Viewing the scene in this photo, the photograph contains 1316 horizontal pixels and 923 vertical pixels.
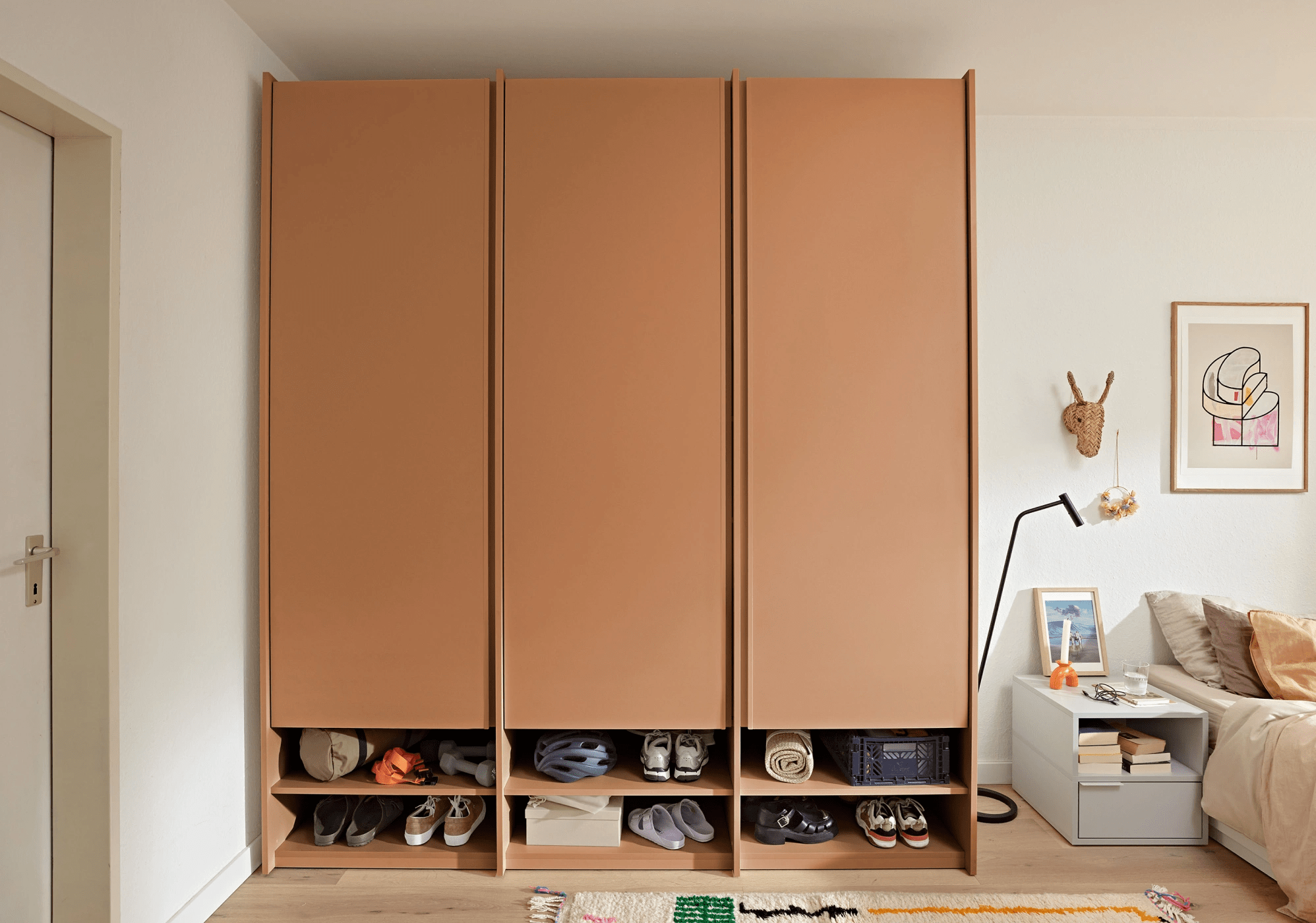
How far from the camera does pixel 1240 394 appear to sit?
3.02m

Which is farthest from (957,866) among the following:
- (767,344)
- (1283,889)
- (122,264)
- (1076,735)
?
(122,264)

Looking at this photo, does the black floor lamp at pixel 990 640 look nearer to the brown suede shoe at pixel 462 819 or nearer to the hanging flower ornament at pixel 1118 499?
the hanging flower ornament at pixel 1118 499

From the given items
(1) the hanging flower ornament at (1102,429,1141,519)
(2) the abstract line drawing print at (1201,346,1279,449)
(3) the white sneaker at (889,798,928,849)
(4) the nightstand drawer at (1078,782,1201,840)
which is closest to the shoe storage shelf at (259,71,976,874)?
(3) the white sneaker at (889,798,928,849)

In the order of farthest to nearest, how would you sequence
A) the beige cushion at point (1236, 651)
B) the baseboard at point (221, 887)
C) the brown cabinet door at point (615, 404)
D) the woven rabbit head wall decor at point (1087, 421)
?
the woven rabbit head wall decor at point (1087, 421)
the beige cushion at point (1236, 651)
the brown cabinet door at point (615, 404)
the baseboard at point (221, 887)

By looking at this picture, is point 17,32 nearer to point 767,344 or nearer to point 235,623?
point 235,623

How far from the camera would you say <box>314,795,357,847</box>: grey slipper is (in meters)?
2.45

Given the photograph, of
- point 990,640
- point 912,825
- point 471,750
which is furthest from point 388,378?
point 990,640

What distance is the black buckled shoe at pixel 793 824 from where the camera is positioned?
95.8 inches

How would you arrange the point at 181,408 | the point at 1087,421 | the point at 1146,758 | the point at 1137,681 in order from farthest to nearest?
the point at 1087,421 → the point at 1137,681 → the point at 1146,758 → the point at 181,408

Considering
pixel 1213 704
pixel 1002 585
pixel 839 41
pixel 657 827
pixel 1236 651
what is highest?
pixel 839 41

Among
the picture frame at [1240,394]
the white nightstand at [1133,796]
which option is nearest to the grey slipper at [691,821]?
the white nightstand at [1133,796]

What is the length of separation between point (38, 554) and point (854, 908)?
230 centimetres

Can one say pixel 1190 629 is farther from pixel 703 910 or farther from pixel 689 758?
pixel 703 910

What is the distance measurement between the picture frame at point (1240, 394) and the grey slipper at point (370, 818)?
10.5ft
